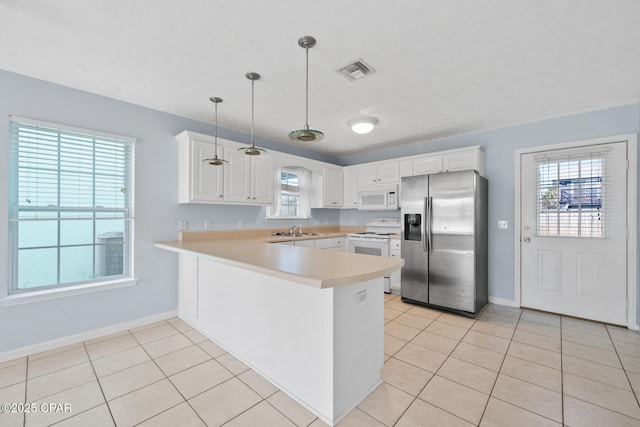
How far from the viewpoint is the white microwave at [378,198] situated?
449cm

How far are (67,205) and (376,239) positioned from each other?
373 cm

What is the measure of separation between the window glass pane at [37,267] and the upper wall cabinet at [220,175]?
1.25 metres

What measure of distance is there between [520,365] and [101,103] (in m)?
4.52

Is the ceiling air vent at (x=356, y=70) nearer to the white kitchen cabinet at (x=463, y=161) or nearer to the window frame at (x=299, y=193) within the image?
the white kitchen cabinet at (x=463, y=161)

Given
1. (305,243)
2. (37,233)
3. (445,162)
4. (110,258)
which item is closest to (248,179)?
(305,243)

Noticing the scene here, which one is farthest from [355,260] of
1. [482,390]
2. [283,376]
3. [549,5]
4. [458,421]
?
[549,5]

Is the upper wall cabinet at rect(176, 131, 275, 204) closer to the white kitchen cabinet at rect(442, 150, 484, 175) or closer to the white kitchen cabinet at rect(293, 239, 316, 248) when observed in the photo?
the white kitchen cabinet at rect(293, 239, 316, 248)

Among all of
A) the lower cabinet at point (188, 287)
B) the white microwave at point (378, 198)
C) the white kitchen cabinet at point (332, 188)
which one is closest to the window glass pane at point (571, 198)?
the white microwave at point (378, 198)

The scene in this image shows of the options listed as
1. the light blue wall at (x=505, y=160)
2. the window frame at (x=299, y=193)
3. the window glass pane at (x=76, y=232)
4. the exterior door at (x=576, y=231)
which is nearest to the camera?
the window glass pane at (x=76, y=232)

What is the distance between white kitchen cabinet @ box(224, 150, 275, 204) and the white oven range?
1599 millimetres

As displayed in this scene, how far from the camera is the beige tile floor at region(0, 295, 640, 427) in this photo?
1.66m

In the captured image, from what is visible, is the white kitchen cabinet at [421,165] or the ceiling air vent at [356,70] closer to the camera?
the ceiling air vent at [356,70]

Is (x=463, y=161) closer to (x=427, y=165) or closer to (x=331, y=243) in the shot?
(x=427, y=165)

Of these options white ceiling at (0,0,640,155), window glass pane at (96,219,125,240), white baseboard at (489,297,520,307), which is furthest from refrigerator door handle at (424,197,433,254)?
window glass pane at (96,219,125,240)
